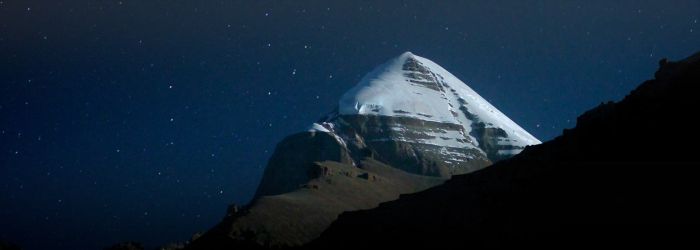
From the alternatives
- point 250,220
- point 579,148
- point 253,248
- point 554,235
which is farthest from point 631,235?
point 250,220

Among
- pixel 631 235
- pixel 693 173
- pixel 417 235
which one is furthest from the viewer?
pixel 417 235

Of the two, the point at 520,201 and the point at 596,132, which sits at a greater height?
the point at 596,132

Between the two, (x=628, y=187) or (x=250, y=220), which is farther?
(x=250, y=220)

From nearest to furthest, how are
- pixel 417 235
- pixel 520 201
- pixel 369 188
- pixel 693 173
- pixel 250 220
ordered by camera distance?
pixel 693 173 → pixel 520 201 → pixel 417 235 → pixel 250 220 → pixel 369 188

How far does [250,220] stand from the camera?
93188 mm

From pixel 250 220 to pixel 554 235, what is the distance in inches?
2456

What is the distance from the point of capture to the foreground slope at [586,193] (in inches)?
1340

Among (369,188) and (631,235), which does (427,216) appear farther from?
(369,188)

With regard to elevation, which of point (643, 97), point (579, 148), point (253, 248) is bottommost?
point (253, 248)

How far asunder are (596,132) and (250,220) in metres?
52.8

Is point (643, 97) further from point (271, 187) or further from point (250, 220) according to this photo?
point (271, 187)

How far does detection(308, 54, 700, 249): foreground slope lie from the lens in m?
34.0

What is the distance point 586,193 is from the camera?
134 ft

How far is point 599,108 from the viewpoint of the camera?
74.9 metres
